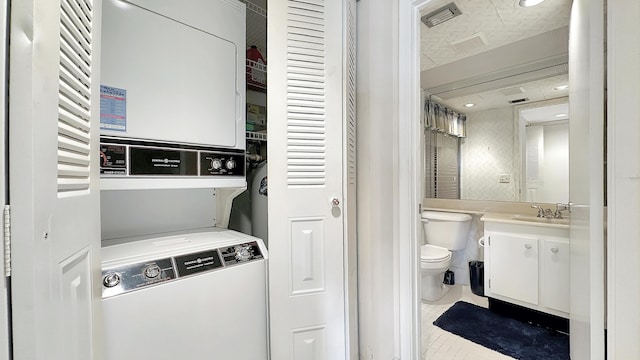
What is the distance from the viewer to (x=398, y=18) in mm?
1280

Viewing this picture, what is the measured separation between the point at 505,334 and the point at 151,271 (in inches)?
90.3

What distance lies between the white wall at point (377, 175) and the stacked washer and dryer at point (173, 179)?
2.00 feet

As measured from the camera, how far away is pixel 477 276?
7.61ft

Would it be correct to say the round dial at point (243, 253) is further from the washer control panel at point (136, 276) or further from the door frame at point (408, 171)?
the door frame at point (408, 171)

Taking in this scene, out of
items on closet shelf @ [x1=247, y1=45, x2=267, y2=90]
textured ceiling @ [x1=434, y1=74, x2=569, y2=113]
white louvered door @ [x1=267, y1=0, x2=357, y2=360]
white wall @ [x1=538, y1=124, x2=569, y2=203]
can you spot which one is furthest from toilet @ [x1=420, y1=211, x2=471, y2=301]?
items on closet shelf @ [x1=247, y1=45, x2=267, y2=90]

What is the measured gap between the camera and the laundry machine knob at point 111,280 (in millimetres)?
709

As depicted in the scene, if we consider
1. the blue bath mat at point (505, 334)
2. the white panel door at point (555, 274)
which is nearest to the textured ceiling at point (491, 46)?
the white panel door at point (555, 274)

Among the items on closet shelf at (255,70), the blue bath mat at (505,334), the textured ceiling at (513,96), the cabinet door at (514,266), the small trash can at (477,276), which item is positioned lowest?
the blue bath mat at (505,334)

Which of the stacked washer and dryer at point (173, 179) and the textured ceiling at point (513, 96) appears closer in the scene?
the stacked washer and dryer at point (173, 179)

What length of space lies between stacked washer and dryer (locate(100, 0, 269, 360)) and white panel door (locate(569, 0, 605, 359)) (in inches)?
45.2

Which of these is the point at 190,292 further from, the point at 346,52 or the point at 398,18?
the point at 398,18

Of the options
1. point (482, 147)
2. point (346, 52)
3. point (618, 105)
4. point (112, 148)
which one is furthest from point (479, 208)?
point (112, 148)

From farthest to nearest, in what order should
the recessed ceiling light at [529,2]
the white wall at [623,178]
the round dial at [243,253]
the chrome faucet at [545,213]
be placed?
the chrome faucet at [545,213], the recessed ceiling light at [529,2], the round dial at [243,253], the white wall at [623,178]

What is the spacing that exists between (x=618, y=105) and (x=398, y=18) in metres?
0.98
